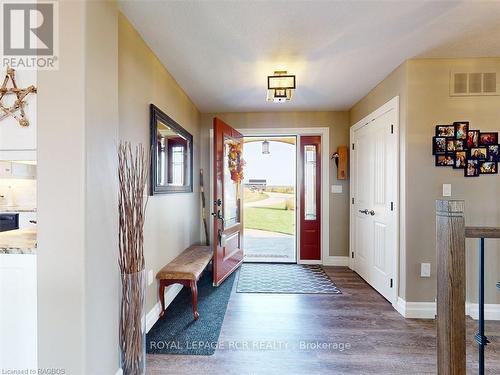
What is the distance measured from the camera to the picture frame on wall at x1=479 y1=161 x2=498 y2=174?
2578mm

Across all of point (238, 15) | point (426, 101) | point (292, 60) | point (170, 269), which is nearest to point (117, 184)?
point (170, 269)

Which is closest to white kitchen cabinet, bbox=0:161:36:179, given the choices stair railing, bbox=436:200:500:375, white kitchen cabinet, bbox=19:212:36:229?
white kitchen cabinet, bbox=19:212:36:229

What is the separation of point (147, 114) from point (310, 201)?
9.93 feet

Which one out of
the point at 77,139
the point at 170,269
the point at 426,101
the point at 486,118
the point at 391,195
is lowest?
the point at 170,269

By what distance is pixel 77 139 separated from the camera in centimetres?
139

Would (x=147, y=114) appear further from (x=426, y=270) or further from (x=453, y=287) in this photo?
(x=426, y=270)

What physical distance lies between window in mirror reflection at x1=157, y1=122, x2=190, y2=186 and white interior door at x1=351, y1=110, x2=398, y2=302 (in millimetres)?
2432

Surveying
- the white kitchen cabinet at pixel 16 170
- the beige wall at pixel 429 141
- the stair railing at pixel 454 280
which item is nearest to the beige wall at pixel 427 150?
the beige wall at pixel 429 141

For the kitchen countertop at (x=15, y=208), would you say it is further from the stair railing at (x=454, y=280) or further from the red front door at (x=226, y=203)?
the stair railing at (x=454, y=280)

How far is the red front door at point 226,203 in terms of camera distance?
339 cm

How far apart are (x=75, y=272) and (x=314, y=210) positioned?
3.68 m

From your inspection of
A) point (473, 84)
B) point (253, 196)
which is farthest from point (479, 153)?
point (253, 196)

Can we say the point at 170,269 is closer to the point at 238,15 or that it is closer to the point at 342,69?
the point at 238,15

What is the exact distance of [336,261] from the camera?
433 cm
